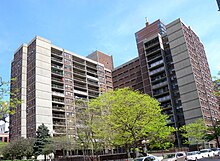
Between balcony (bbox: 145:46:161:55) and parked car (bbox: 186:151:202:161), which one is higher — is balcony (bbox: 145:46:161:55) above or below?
above

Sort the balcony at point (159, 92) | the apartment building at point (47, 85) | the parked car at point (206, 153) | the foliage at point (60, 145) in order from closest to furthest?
the parked car at point (206, 153) → the foliage at point (60, 145) → the apartment building at point (47, 85) → the balcony at point (159, 92)

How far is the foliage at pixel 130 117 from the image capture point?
3009 cm

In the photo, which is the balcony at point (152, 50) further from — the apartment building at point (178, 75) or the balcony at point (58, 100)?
the balcony at point (58, 100)

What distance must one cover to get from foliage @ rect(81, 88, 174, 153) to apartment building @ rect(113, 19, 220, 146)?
42.3 metres

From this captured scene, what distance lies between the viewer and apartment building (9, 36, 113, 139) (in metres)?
74.0

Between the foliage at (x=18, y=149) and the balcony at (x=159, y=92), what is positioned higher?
the balcony at (x=159, y=92)

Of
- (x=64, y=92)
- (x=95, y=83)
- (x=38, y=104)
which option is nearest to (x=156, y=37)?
(x=95, y=83)

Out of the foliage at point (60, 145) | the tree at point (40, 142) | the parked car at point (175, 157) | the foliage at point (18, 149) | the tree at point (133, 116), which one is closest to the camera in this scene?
the tree at point (133, 116)

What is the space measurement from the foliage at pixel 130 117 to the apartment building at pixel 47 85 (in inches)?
1312

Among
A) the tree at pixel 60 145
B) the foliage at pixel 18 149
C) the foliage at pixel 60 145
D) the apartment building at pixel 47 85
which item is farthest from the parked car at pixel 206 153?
the apartment building at pixel 47 85

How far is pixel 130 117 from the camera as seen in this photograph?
2992 centimetres

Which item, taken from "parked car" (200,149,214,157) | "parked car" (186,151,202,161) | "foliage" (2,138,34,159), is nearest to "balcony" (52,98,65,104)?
"foliage" (2,138,34,159)

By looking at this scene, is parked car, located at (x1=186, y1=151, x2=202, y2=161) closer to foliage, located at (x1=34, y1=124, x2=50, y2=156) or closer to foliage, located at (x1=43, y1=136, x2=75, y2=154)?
foliage, located at (x1=43, y1=136, x2=75, y2=154)

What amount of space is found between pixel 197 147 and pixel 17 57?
66.0m
